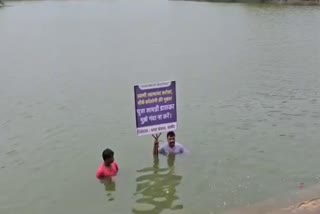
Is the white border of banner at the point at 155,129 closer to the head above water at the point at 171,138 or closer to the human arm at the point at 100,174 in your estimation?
the head above water at the point at 171,138

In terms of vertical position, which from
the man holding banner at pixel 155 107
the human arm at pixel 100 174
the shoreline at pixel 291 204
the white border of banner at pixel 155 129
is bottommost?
the shoreline at pixel 291 204

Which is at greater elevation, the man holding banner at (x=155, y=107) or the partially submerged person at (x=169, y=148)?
the man holding banner at (x=155, y=107)

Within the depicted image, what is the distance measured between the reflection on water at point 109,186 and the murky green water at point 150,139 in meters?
0.05

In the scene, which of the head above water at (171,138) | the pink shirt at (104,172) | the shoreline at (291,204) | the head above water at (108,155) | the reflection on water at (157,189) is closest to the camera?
the shoreline at (291,204)

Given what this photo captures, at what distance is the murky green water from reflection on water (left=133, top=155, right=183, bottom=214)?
0.02m

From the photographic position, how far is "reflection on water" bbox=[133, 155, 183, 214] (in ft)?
32.7

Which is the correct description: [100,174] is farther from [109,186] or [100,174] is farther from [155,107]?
[155,107]

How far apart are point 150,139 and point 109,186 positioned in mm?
3090

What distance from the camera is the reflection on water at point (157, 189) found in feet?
32.7

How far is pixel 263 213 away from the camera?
931 centimetres

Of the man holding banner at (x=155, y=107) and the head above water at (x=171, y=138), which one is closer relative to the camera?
the man holding banner at (x=155, y=107)

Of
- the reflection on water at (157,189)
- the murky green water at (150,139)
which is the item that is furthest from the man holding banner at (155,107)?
the murky green water at (150,139)

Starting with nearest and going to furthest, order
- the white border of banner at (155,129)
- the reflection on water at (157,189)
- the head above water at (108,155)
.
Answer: the reflection on water at (157,189)
the head above water at (108,155)
the white border of banner at (155,129)

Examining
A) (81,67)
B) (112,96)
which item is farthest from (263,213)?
(81,67)
